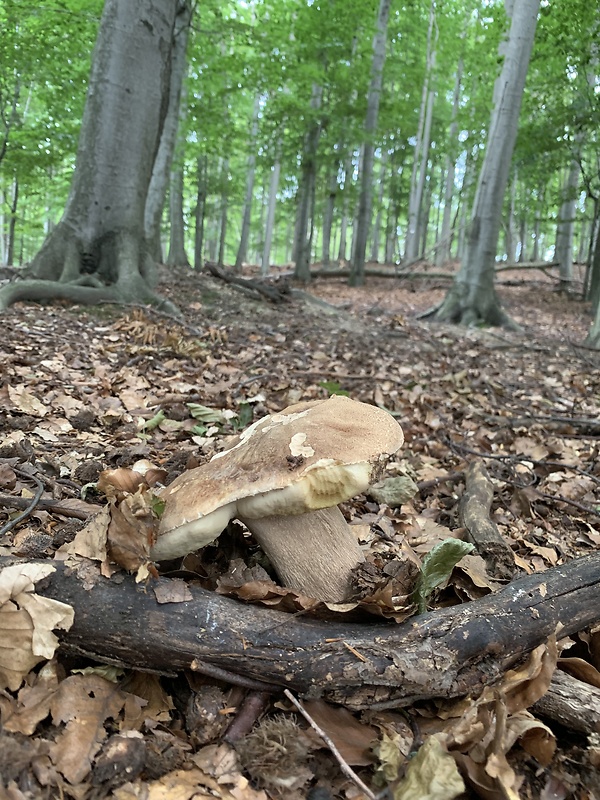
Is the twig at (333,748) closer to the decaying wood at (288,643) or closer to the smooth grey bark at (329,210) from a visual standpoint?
the decaying wood at (288,643)

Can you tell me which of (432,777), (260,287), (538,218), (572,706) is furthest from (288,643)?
(538,218)

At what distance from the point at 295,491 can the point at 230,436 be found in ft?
6.87

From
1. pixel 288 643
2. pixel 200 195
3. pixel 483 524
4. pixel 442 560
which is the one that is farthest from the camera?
pixel 200 195

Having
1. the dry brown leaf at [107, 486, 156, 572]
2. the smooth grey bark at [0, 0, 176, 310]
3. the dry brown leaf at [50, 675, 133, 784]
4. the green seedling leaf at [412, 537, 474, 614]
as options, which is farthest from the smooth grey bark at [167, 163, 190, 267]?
the dry brown leaf at [50, 675, 133, 784]

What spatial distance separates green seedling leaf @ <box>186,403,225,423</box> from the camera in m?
3.86

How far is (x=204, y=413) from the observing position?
12.8 ft

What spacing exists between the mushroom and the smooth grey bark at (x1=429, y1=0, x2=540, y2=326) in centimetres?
960

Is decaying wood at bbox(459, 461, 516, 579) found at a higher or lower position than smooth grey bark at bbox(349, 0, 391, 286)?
lower

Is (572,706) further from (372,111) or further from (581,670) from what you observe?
(372,111)

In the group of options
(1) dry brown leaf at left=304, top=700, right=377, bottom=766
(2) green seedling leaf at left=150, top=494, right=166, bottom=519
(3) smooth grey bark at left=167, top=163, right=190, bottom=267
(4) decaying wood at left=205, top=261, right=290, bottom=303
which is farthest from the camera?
(3) smooth grey bark at left=167, top=163, right=190, bottom=267

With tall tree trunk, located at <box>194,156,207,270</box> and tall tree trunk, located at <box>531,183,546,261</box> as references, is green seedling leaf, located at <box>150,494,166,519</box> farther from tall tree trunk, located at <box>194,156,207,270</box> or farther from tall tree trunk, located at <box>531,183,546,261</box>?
tall tree trunk, located at <box>194,156,207,270</box>

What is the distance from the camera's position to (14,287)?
20.2 feet

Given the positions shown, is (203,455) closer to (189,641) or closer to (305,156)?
(189,641)

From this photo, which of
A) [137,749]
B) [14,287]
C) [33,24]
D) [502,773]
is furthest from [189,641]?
[33,24]
